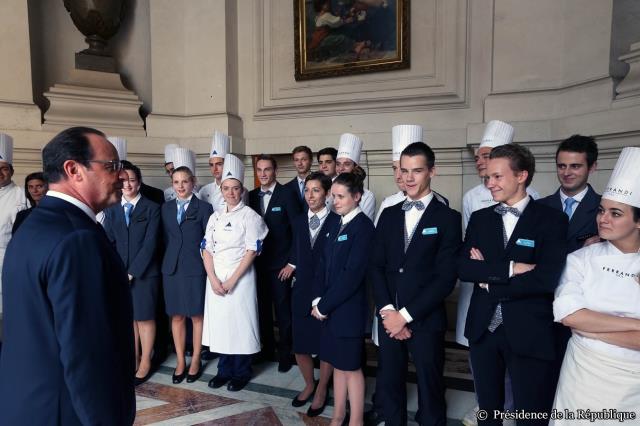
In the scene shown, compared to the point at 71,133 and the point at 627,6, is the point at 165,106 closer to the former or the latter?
the point at 71,133

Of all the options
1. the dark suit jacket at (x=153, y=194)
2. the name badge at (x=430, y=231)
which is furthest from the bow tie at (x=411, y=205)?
the dark suit jacket at (x=153, y=194)

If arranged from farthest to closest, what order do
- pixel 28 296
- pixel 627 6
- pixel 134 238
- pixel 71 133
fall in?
1. pixel 627 6
2. pixel 134 238
3. pixel 71 133
4. pixel 28 296

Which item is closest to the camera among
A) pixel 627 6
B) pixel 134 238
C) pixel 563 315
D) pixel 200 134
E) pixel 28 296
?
pixel 28 296

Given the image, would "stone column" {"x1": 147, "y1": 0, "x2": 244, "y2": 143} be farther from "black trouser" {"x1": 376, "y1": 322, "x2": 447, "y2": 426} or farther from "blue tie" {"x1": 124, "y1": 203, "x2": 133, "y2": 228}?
"black trouser" {"x1": 376, "y1": 322, "x2": 447, "y2": 426}

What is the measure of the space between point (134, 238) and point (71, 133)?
2.15 m

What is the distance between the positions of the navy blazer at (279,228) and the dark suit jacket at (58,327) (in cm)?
221

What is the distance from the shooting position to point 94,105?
5.31 metres

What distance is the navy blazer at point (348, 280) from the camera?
2.48 meters

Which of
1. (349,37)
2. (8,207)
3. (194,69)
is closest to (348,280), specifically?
(8,207)

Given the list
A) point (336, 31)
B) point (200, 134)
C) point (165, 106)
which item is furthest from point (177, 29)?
point (336, 31)

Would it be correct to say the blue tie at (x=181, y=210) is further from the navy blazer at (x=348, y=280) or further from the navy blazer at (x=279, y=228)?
the navy blazer at (x=348, y=280)

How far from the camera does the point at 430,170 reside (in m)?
2.40

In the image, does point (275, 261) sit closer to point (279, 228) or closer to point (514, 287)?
point (279, 228)

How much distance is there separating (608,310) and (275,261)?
91.1 inches
